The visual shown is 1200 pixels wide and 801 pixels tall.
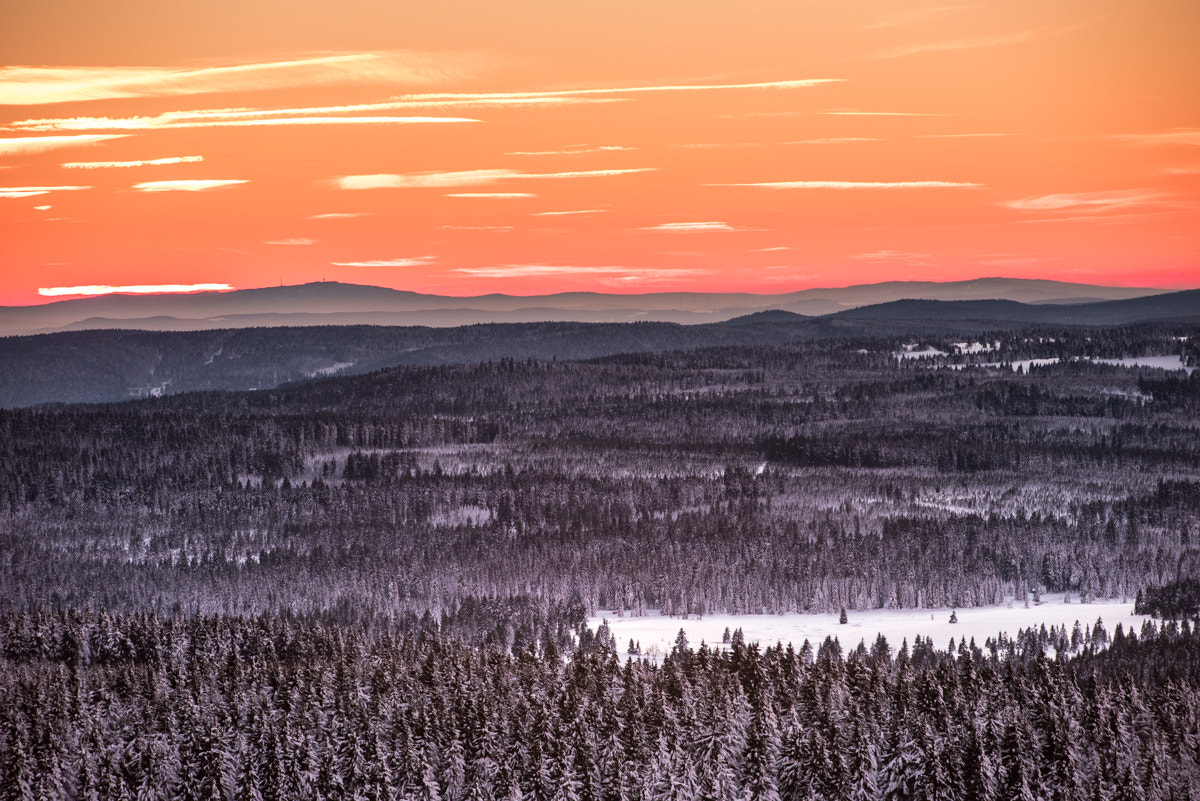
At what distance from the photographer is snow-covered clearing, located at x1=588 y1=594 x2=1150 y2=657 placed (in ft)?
521

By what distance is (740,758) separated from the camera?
3807 inches

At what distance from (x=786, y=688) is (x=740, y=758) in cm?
1021

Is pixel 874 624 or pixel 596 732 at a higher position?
pixel 596 732

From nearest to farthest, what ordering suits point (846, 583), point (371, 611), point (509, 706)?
point (509, 706) < point (371, 611) < point (846, 583)

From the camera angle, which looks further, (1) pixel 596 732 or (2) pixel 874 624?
(2) pixel 874 624

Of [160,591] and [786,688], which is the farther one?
[160,591]

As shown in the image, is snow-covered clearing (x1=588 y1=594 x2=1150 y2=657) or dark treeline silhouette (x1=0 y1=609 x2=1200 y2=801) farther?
snow-covered clearing (x1=588 y1=594 x2=1150 y2=657)

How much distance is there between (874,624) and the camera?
173 meters

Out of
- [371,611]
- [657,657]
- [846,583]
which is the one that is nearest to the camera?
[657,657]

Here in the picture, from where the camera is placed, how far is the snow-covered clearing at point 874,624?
521 feet

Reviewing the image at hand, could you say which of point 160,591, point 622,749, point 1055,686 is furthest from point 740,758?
point 160,591

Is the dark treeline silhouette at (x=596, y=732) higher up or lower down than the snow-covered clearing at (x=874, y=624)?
higher up

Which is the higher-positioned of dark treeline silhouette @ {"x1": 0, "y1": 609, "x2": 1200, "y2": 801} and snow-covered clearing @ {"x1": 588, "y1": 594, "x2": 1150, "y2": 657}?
dark treeline silhouette @ {"x1": 0, "y1": 609, "x2": 1200, "y2": 801}

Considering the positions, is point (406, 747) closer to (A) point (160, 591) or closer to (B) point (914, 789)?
(B) point (914, 789)
